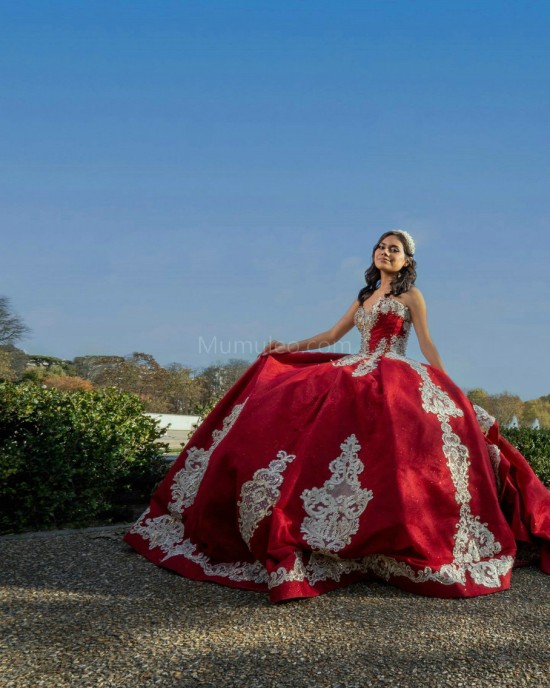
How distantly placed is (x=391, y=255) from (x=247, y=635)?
3.04 metres

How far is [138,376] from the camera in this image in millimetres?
23672

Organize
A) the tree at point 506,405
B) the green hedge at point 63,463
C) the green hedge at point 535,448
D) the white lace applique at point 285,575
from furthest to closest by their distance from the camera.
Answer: the tree at point 506,405, the green hedge at point 535,448, the green hedge at point 63,463, the white lace applique at point 285,575

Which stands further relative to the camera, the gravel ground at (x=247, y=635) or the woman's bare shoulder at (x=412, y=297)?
the woman's bare shoulder at (x=412, y=297)

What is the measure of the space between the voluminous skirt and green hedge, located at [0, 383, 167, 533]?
1.11 meters

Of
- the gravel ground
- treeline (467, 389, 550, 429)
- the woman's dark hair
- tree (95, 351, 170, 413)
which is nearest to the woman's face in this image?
the woman's dark hair

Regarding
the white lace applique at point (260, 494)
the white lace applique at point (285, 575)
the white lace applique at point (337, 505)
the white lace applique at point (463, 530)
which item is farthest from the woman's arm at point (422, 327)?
the white lace applique at point (285, 575)

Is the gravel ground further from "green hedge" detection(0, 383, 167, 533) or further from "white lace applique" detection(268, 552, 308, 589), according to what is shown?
"green hedge" detection(0, 383, 167, 533)

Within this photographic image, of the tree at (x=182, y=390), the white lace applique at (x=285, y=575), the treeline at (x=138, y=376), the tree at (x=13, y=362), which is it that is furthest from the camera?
the tree at (x=13, y=362)

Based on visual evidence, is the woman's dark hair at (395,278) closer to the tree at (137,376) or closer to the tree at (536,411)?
the tree at (137,376)

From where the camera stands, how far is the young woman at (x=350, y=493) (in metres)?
3.66

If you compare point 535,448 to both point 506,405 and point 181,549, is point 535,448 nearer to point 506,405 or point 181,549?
point 181,549

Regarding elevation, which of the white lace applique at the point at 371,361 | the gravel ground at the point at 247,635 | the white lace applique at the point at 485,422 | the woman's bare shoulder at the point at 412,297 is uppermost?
the woman's bare shoulder at the point at 412,297

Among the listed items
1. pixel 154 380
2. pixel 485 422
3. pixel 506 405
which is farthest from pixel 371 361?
pixel 506 405

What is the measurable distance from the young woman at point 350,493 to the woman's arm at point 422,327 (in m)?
0.30
